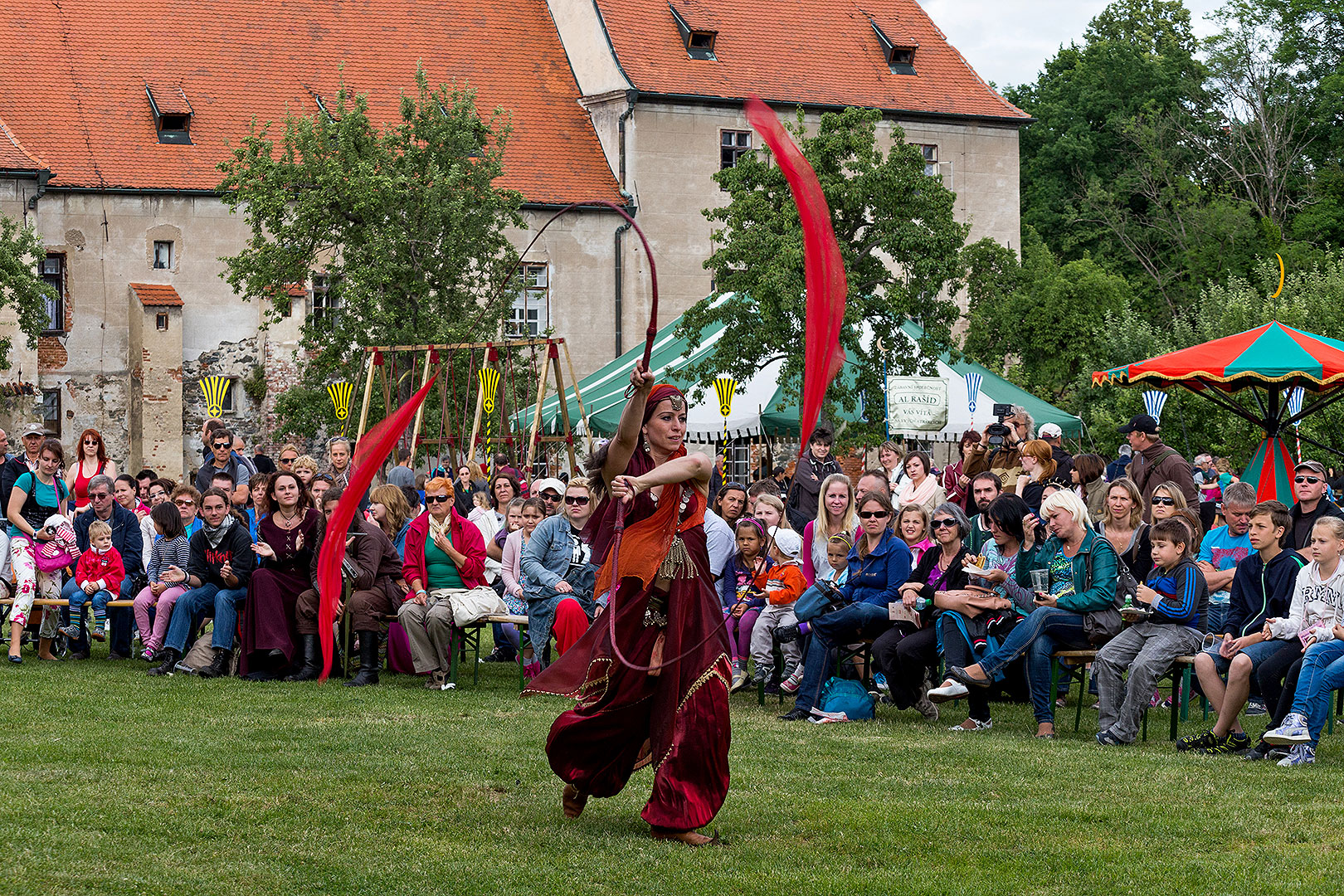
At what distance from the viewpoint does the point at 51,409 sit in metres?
34.0

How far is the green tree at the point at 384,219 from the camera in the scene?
27.4m

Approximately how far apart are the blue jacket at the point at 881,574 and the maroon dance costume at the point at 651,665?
3.76 m

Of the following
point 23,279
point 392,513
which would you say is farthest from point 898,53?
point 392,513

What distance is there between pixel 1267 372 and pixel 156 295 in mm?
24595

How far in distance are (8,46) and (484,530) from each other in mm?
25781

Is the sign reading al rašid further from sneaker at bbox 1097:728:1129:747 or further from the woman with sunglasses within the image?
sneaker at bbox 1097:728:1129:747

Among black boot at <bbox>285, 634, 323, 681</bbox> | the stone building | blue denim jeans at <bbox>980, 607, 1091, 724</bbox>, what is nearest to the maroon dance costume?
blue denim jeans at <bbox>980, 607, 1091, 724</bbox>

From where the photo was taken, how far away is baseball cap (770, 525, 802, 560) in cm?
1236

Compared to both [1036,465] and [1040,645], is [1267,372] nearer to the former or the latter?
[1036,465]

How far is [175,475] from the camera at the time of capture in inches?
1341

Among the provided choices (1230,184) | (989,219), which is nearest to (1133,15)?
(1230,184)

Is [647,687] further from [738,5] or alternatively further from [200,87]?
[738,5]

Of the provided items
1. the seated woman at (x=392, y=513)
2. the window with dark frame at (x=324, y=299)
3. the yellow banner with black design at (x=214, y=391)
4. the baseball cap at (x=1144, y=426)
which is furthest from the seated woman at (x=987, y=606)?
the yellow banner with black design at (x=214, y=391)

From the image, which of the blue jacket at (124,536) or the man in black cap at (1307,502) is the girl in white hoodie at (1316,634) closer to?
the man in black cap at (1307,502)
